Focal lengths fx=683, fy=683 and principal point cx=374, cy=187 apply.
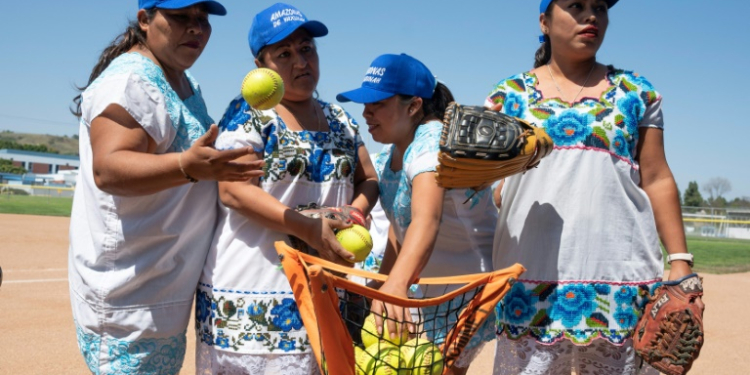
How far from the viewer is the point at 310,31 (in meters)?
3.14

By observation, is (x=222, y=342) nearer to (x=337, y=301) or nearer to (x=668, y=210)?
(x=337, y=301)

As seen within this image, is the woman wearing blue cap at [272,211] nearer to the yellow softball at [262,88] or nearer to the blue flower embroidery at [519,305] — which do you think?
the yellow softball at [262,88]

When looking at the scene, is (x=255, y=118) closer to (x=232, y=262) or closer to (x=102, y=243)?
(x=232, y=262)

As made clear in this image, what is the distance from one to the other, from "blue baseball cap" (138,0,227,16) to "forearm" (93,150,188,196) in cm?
73

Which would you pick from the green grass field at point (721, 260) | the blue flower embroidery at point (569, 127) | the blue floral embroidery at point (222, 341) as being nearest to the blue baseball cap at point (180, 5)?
the blue floral embroidery at point (222, 341)

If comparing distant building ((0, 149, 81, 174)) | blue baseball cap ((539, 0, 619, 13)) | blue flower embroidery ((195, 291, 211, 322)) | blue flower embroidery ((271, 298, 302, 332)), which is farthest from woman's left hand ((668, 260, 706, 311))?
distant building ((0, 149, 81, 174))

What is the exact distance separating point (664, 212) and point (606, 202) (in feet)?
0.99

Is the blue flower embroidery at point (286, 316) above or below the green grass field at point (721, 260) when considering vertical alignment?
above

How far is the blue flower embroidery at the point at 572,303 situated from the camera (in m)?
2.76

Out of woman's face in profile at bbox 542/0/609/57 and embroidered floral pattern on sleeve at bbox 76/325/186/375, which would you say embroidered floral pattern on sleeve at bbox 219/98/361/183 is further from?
woman's face in profile at bbox 542/0/609/57

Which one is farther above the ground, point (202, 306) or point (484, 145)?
point (484, 145)

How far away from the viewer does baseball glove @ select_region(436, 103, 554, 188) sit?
2564mm

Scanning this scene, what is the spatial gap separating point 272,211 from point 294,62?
72 cm

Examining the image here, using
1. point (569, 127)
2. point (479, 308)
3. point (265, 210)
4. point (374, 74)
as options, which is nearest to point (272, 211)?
point (265, 210)
